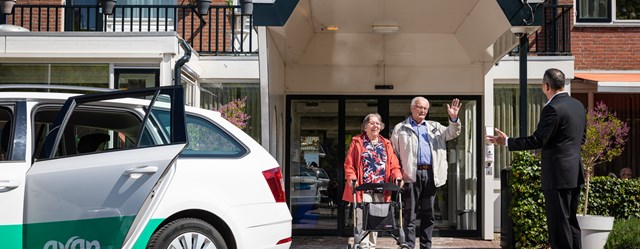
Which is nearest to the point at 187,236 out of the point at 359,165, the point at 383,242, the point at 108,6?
the point at 359,165

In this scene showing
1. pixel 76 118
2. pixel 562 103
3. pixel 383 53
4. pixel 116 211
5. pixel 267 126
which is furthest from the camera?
pixel 383 53

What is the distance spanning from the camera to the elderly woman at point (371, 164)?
846 cm

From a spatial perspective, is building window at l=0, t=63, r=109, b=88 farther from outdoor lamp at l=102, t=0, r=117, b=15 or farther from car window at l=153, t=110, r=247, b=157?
car window at l=153, t=110, r=247, b=157

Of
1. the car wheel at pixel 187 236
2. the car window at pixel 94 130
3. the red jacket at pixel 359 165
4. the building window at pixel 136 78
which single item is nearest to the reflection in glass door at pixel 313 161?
the building window at pixel 136 78

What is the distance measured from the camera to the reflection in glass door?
1144 centimetres

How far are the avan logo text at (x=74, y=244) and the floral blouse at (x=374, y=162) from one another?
12.4 ft

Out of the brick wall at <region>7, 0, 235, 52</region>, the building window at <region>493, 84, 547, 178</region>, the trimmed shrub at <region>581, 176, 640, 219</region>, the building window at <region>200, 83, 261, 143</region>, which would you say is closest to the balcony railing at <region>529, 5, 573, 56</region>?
the building window at <region>493, 84, 547, 178</region>

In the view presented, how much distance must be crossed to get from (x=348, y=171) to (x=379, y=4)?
2.21 metres

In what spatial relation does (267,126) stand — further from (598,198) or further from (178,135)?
(598,198)

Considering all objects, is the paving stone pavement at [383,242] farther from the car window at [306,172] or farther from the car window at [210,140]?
the car window at [210,140]

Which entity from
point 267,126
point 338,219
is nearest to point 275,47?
point 267,126

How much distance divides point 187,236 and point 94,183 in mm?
781

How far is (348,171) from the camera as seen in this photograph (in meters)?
8.48

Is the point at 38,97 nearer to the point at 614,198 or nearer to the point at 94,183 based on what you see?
the point at 94,183
